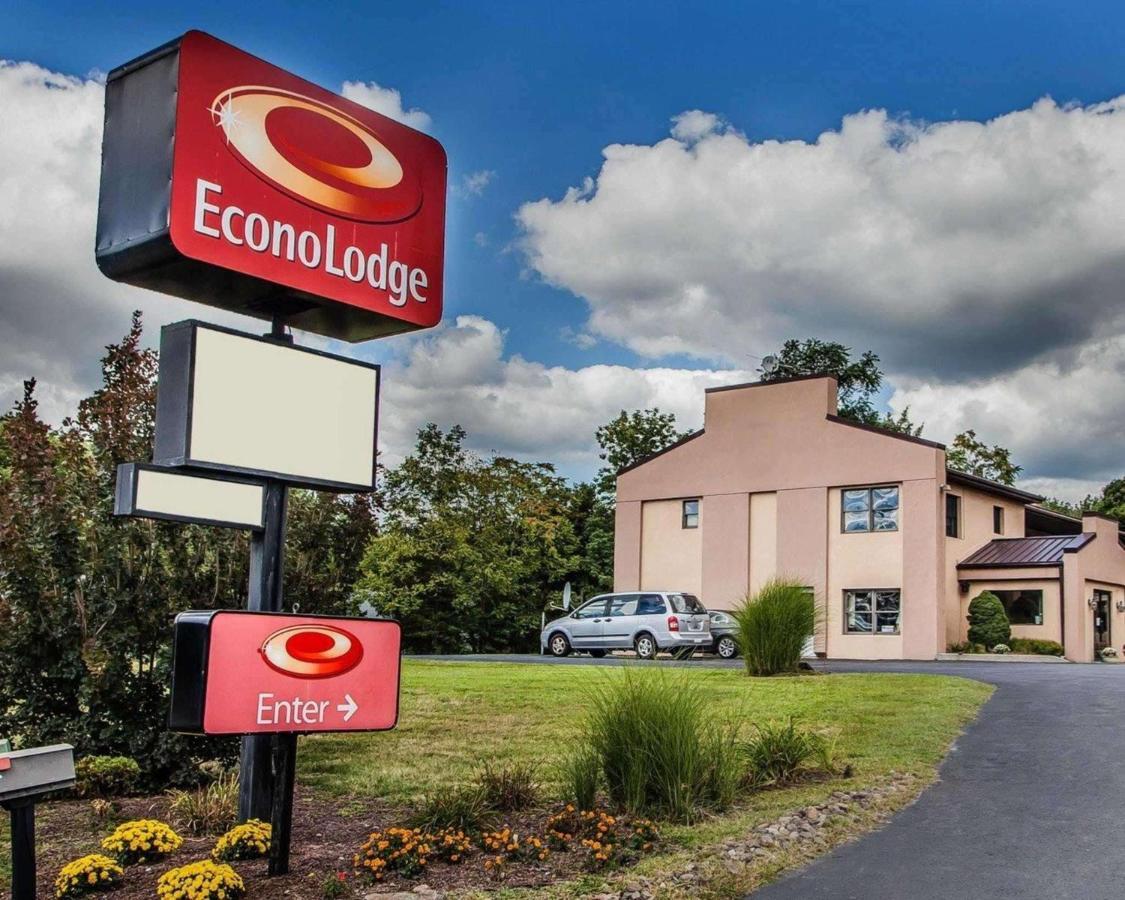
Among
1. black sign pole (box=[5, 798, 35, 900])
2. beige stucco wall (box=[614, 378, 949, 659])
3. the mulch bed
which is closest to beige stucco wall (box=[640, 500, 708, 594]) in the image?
beige stucco wall (box=[614, 378, 949, 659])

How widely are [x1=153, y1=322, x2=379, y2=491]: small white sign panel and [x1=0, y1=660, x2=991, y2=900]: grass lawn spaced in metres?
2.46

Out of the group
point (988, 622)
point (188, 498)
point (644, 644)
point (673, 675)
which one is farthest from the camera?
point (988, 622)

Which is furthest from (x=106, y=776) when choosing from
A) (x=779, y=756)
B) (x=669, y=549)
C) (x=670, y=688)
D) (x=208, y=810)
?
(x=669, y=549)

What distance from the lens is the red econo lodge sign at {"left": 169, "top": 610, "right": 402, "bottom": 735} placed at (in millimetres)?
6129

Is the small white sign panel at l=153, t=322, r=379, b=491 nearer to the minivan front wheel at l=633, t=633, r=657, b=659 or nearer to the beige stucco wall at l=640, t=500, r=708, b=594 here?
the minivan front wheel at l=633, t=633, r=657, b=659

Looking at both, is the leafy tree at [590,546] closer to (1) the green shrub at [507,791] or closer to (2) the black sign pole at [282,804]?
(1) the green shrub at [507,791]

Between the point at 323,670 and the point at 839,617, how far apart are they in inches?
1264

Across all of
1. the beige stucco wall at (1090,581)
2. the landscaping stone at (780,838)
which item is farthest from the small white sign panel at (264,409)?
the beige stucco wall at (1090,581)

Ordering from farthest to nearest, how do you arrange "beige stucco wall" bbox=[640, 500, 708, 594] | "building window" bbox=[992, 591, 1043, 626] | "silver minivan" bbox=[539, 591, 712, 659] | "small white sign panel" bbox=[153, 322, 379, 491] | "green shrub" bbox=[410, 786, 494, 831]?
"beige stucco wall" bbox=[640, 500, 708, 594] → "building window" bbox=[992, 591, 1043, 626] → "silver minivan" bbox=[539, 591, 712, 659] → "green shrub" bbox=[410, 786, 494, 831] → "small white sign panel" bbox=[153, 322, 379, 491]

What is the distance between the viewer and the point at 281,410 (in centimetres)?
712

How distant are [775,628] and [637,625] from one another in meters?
10.4

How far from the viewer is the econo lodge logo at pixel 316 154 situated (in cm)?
702

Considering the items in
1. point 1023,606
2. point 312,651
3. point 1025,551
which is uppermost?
point 1025,551

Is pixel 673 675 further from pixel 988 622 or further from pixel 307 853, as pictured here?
pixel 988 622
